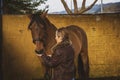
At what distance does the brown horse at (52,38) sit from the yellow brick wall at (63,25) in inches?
7.1

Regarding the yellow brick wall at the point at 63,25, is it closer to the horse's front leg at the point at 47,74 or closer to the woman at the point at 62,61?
the horse's front leg at the point at 47,74

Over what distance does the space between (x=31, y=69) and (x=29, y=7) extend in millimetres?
13203

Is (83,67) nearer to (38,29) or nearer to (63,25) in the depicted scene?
(63,25)

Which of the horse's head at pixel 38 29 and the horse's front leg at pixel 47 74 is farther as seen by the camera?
the horse's front leg at pixel 47 74

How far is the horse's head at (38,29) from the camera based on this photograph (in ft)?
42.0

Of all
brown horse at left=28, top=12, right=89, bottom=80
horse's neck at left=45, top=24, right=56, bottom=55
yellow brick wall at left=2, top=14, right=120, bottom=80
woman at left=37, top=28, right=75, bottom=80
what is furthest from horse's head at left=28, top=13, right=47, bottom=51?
woman at left=37, top=28, right=75, bottom=80

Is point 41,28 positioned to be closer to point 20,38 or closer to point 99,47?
point 20,38

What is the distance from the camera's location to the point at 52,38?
13.1 metres

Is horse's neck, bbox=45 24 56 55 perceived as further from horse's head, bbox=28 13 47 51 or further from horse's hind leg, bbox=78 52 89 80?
horse's hind leg, bbox=78 52 89 80

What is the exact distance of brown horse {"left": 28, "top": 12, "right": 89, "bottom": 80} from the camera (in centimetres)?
1288

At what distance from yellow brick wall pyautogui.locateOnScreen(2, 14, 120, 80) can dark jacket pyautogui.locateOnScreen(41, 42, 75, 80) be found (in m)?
4.05

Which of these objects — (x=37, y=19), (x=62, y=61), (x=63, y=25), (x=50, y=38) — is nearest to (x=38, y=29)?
(x=37, y=19)

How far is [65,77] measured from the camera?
9508 millimetres

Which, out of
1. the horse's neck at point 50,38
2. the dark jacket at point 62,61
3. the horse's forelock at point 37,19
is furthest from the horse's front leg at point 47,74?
the dark jacket at point 62,61
